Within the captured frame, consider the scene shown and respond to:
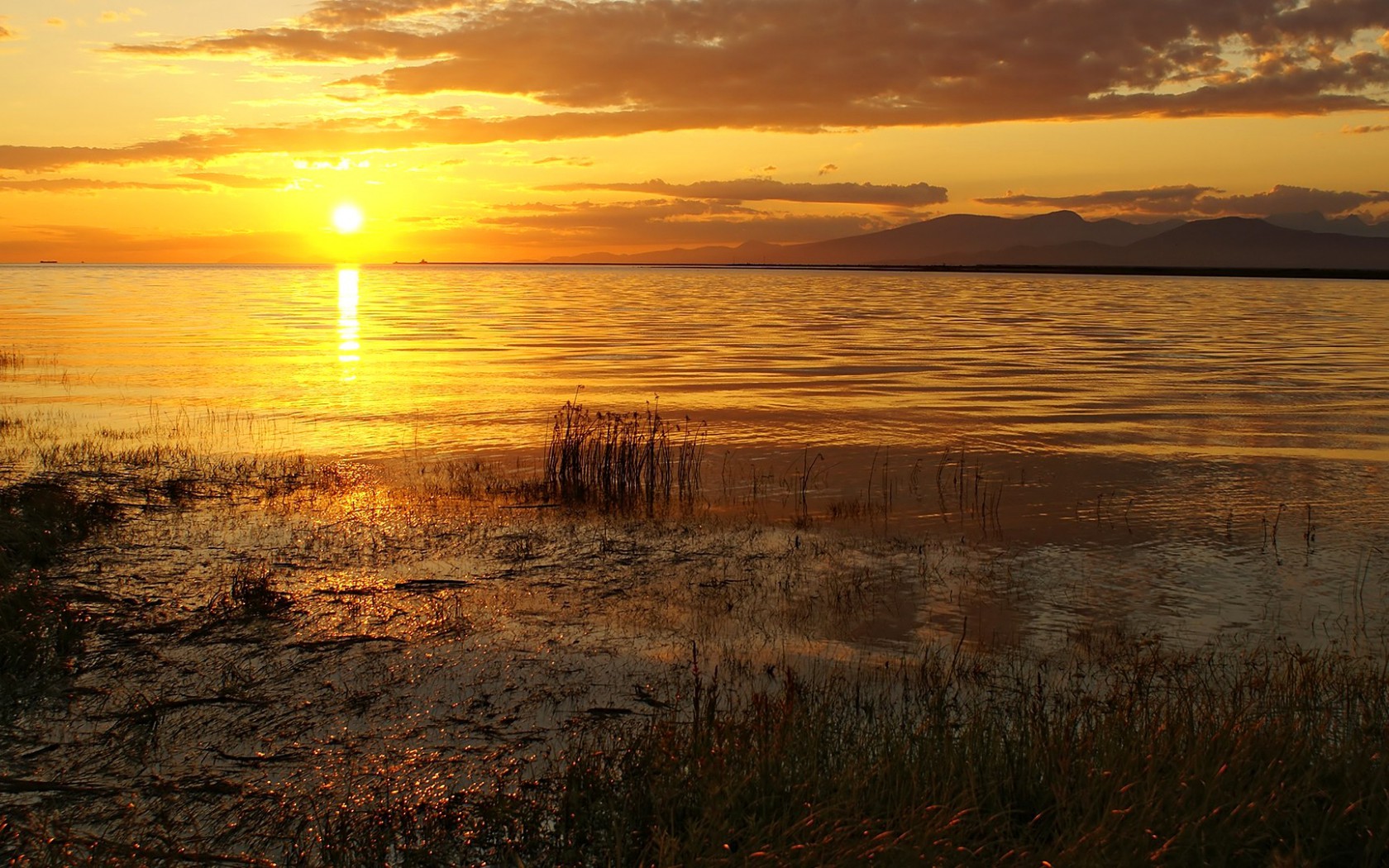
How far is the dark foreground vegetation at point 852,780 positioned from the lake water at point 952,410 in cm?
221

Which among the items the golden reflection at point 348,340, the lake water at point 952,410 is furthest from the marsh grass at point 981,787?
the golden reflection at point 348,340

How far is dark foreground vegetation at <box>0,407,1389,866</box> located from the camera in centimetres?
509

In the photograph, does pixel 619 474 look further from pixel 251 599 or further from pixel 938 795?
pixel 938 795

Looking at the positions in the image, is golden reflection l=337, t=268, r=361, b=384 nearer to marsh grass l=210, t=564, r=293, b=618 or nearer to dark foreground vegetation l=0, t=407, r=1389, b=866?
marsh grass l=210, t=564, r=293, b=618

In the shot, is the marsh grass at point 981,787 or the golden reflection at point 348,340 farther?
the golden reflection at point 348,340

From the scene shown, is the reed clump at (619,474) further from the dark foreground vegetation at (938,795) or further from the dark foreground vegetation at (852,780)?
the dark foreground vegetation at (938,795)

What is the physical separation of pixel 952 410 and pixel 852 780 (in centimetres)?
2074

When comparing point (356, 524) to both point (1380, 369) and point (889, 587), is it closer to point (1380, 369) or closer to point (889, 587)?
point (889, 587)

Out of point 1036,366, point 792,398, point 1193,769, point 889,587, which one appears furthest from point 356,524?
point 1036,366

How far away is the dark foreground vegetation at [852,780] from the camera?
5090 millimetres

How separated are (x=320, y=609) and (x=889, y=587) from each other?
611cm

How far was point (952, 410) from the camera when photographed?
25.5 m

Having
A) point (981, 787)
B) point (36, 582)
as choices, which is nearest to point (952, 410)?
point (981, 787)

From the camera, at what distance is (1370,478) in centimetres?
1722
